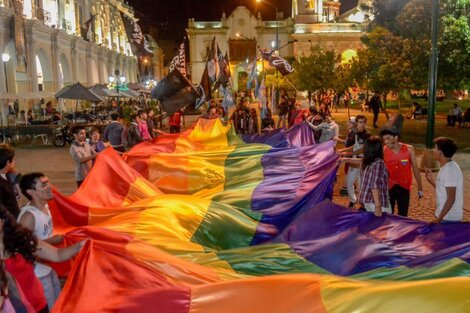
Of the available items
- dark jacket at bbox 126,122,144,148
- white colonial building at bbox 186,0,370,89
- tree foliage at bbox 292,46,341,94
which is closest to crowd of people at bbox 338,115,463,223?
dark jacket at bbox 126,122,144,148

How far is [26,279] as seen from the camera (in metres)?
3.85

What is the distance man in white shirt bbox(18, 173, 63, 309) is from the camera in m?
4.58

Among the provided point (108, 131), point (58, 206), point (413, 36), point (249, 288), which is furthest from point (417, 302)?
point (413, 36)

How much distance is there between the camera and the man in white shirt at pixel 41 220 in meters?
4.58

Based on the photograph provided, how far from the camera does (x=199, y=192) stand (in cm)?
945

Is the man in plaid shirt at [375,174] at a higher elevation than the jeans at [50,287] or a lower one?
higher

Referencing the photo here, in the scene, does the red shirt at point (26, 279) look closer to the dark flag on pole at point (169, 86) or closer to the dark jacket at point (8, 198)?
the dark jacket at point (8, 198)

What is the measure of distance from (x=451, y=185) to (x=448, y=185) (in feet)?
0.10

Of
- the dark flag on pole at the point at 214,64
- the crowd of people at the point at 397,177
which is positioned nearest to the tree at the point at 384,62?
the dark flag on pole at the point at 214,64

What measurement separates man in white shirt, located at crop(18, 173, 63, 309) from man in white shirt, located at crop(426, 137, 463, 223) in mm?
3854

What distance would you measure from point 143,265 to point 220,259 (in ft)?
3.77

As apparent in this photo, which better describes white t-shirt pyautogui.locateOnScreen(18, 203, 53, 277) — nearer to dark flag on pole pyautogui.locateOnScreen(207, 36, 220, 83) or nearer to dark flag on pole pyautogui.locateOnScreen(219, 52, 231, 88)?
dark flag on pole pyautogui.locateOnScreen(207, 36, 220, 83)

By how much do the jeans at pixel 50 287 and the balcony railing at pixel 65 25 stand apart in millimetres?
39121

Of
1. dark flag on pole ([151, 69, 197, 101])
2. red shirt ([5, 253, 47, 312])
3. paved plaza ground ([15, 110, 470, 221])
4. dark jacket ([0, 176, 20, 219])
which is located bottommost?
paved plaza ground ([15, 110, 470, 221])
